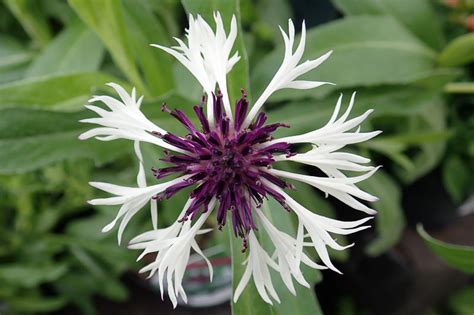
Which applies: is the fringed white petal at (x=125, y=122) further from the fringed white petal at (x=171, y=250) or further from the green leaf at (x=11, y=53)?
the green leaf at (x=11, y=53)

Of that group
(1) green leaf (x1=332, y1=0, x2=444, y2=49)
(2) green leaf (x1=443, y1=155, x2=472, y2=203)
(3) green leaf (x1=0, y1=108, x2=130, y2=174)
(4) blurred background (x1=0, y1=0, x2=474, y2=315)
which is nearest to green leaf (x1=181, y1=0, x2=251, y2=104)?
(4) blurred background (x1=0, y1=0, x2=474, y2=315)

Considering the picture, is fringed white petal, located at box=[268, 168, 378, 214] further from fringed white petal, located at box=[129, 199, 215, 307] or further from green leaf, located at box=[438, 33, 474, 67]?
green leaf, located at box=[438, 33, 474, 67]

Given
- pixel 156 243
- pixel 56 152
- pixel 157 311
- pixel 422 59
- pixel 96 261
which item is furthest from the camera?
pixel 157 311

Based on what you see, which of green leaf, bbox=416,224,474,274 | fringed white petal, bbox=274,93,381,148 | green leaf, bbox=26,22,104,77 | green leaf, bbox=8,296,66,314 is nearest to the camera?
fringed white petal, bbox=274,93,381,148

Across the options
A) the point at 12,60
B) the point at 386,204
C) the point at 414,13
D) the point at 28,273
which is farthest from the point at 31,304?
the point at 414,13

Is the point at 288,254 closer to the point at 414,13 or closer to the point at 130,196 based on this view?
the point at 130,196

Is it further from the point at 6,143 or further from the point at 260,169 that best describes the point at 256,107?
the point at 6,143

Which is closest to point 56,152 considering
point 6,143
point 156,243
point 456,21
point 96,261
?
point 6,143
